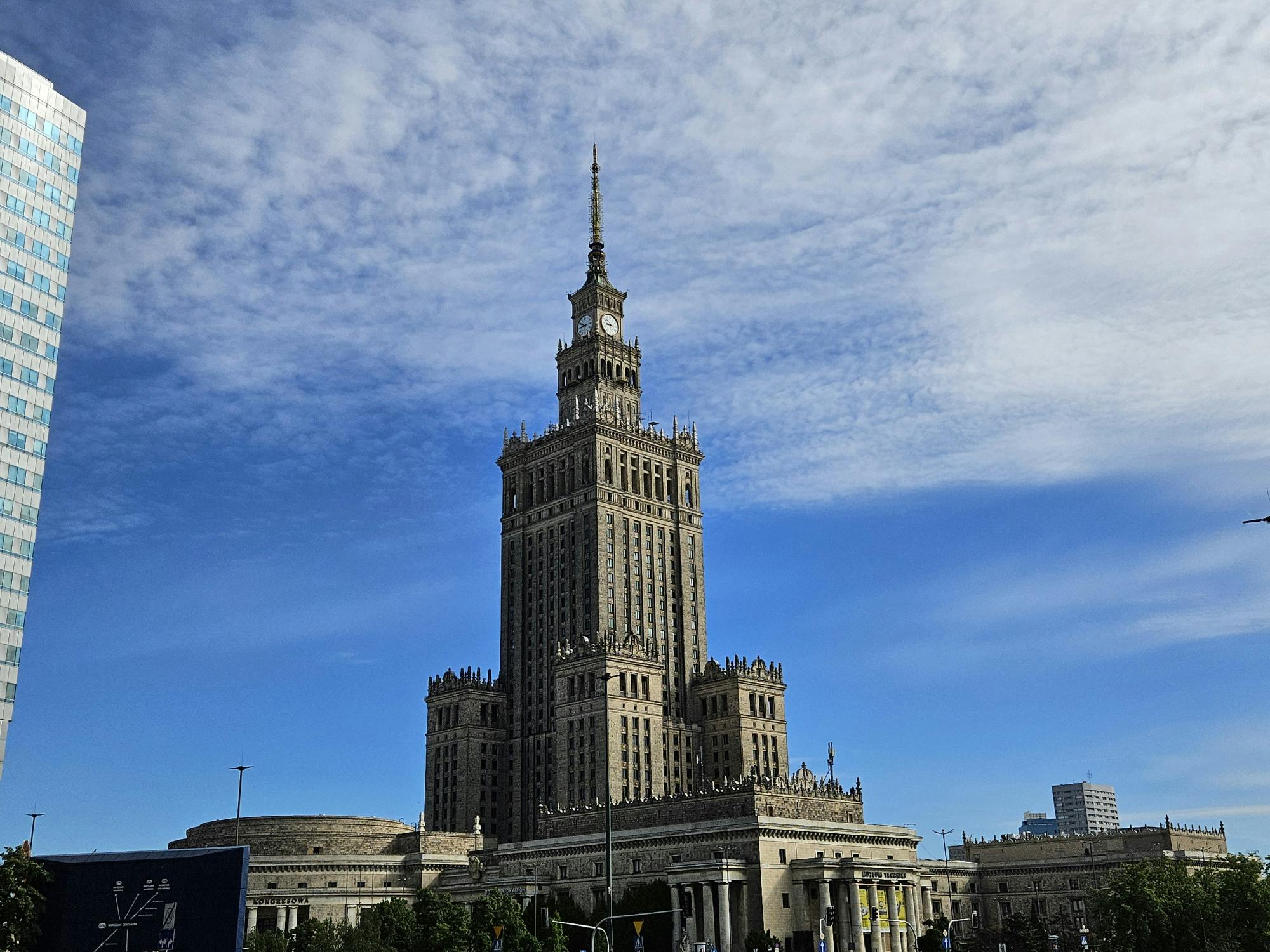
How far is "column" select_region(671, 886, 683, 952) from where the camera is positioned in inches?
5330

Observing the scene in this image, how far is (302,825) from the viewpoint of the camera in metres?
179

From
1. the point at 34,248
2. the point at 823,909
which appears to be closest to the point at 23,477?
the point at 34,248

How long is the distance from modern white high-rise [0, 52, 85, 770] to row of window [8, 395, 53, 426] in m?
0.09

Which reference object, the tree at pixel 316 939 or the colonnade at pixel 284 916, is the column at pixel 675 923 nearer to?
the tree at pixel 316 939

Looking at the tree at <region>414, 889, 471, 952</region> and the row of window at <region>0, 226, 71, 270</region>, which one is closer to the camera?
the row of window at <region>0, 226, 71, 270</region>

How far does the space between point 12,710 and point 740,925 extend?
8061 centimetres

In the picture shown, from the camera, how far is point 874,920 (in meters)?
142

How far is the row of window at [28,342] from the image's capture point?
107125 millimetres

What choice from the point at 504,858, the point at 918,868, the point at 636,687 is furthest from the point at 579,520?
the point at 918,868

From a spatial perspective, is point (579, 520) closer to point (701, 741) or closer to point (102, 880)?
point (701, 741)

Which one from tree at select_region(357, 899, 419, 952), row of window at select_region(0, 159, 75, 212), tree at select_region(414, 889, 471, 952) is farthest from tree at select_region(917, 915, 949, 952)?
row of window at select_region(0, 159, 75, 212)

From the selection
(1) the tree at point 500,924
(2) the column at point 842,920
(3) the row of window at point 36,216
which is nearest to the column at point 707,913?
(2) the column at point 842,920

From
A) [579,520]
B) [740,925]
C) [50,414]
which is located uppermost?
[579,520]

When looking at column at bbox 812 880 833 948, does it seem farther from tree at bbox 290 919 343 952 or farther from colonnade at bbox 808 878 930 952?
tree at bbox 290 919 343 952
